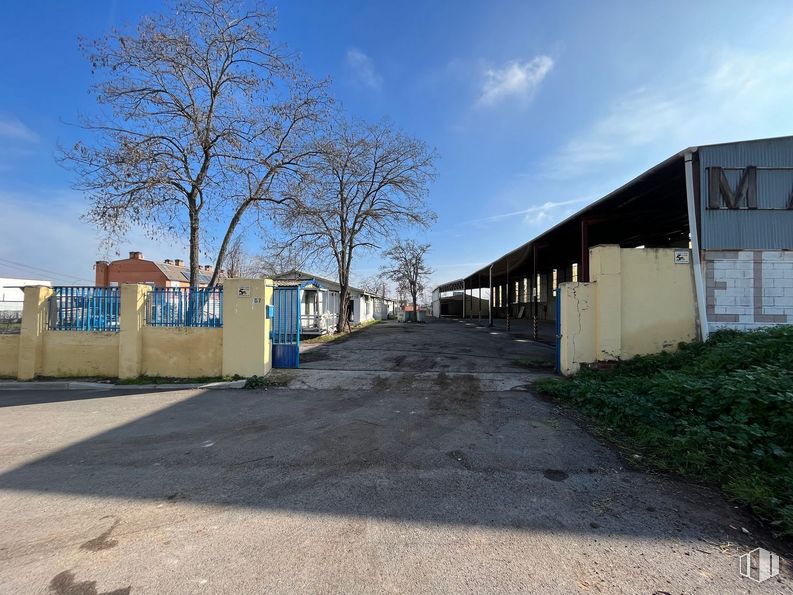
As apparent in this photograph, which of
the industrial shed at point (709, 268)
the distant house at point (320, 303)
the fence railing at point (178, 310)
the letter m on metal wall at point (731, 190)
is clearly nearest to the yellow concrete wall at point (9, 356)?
the fence railing at point (178, 310)

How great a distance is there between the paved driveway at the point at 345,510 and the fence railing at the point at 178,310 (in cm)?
276

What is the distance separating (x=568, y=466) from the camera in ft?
12.8

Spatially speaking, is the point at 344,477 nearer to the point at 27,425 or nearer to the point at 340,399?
the point at 340,399

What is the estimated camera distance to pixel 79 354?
827 cm

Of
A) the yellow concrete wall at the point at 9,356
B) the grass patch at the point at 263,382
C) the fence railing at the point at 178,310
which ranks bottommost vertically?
the grass patch at the point at 263,382

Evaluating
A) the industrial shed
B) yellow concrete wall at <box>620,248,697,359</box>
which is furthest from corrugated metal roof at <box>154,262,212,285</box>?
yellow concrete wall at <box>620,248,697,359</box>

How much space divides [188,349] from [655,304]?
33.6ft

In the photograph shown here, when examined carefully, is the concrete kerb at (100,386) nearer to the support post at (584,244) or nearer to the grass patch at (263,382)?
the grass patch at (263,382)

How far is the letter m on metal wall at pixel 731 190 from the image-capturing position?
759 cm

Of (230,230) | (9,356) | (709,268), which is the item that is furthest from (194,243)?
(709,268)

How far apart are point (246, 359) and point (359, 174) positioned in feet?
50.5

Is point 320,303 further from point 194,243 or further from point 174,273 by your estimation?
point 174,273

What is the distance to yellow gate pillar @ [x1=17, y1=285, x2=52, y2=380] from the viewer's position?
810 cm

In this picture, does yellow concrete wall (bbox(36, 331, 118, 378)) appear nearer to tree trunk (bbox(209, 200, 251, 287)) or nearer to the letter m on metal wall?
tree trunk (bbox(209, 200, 251, 287))
